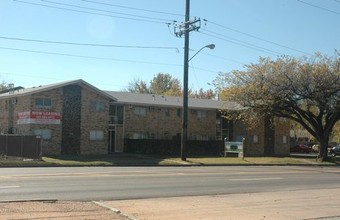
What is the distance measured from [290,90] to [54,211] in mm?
33551

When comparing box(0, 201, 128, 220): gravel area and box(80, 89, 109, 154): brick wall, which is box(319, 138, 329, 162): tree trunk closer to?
box(80, 89, 109, 154): brick wall

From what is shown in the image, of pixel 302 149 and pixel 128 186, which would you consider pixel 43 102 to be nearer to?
pixel 128 186

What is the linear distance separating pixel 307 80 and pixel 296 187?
953 inches

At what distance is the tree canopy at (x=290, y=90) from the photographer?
134 feet

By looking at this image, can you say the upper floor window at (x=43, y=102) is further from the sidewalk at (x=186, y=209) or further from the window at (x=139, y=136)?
the sidewalk at (x=186, y=209)

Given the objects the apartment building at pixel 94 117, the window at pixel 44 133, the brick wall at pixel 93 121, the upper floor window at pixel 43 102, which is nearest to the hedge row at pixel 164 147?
the apartment building at pixel 94 117

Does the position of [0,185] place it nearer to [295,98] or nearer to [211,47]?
[211,47]

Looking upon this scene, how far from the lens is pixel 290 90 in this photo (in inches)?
1640

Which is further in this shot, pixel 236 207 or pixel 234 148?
pixel 234 148

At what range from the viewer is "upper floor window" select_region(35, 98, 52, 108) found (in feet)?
132

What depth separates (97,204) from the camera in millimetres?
12008

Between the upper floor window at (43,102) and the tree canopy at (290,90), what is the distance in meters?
15.2

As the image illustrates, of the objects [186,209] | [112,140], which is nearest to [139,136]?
[112,140]

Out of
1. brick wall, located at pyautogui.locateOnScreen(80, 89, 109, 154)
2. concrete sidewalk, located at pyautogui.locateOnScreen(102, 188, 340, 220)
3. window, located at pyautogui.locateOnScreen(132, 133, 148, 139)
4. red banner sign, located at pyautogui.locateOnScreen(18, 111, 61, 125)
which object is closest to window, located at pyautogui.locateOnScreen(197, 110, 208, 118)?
window, located at pyautogui.locateOnScreen(132, 133, 148, 139)
